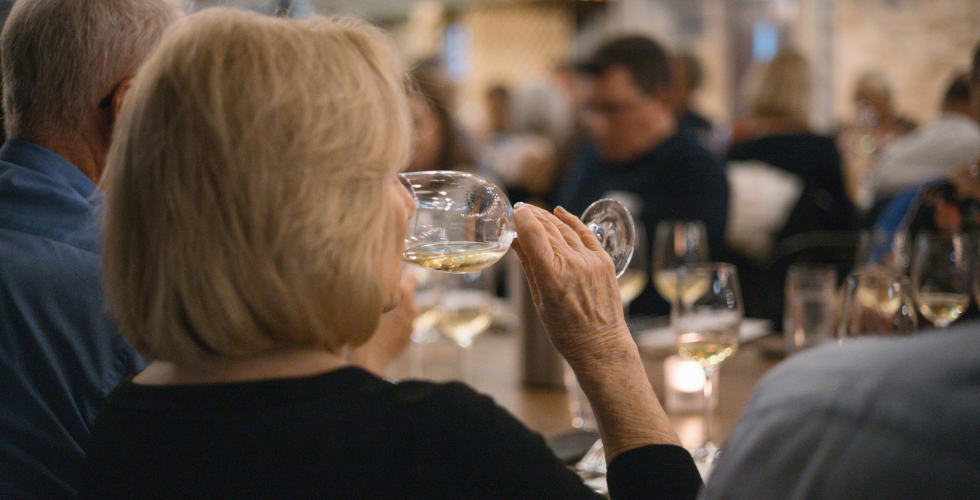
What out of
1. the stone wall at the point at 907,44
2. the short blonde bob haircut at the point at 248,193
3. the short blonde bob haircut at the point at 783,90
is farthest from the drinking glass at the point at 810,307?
the stone wall at the point at 907,44

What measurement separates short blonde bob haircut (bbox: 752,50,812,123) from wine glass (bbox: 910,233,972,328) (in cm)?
253

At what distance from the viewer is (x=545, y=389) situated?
173cm

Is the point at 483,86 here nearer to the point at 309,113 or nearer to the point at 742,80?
the point at 742,80

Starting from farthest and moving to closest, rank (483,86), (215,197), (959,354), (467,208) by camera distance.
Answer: (483,86)
(467,208)
(215,197)
(959,354)

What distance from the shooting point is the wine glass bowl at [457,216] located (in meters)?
1.00

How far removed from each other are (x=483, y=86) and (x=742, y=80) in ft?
12.9

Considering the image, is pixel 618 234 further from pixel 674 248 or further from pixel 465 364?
pixel 674 248

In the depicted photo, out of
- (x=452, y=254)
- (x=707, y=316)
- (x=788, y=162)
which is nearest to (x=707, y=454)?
(x=707, y=316)

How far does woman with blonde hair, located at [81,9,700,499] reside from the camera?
2.46 feet

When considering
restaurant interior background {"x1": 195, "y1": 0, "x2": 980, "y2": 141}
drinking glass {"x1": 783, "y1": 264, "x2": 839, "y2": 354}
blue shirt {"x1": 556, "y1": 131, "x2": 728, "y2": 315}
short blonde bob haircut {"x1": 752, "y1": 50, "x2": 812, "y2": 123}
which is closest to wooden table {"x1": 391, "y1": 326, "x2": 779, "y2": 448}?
drinking glass {"x1": 783, "y1": 264, "x2": 839, "y2": 354}

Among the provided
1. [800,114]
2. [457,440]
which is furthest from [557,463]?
[800,114]

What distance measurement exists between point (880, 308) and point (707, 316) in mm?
248

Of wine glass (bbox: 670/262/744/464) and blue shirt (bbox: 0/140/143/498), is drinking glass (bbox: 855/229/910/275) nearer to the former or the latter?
wine glass (bbox: 670/262/744/464)

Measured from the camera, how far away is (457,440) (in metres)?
0.76
